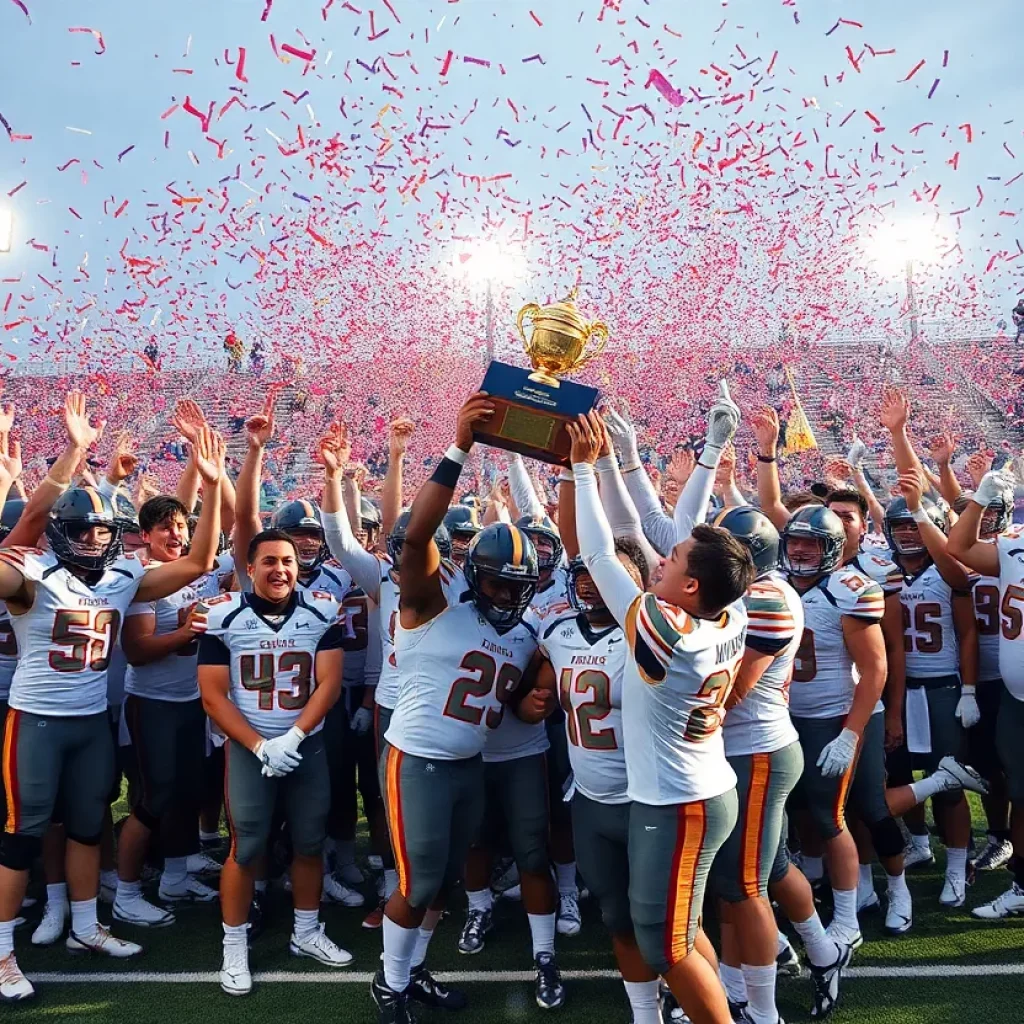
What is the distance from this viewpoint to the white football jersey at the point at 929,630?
527 cm

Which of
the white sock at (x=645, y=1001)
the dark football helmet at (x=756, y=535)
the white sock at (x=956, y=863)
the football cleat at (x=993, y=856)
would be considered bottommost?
the football cleat at (x=993, y=856)

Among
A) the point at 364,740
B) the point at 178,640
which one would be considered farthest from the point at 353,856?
the point at 178,640

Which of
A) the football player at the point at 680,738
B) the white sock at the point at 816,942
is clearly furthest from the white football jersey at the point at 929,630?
the football player at the point at 680,738

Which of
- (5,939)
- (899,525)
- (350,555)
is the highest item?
(899,525)

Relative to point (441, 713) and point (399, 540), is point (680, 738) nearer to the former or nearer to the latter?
point (441, 713)

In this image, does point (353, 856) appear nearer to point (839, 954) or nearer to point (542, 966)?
point (542, 966)

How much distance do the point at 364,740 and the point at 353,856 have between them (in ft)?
2.44

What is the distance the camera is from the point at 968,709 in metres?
5.20

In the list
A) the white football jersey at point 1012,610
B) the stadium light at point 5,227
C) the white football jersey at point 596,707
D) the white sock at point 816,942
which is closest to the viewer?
the white football jersey at point 596,707

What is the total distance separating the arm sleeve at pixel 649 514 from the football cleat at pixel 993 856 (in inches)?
121

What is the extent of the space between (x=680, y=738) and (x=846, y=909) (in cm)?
199

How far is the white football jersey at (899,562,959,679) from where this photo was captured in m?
5.27

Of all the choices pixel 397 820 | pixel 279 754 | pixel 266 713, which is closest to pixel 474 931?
pixel 397 820

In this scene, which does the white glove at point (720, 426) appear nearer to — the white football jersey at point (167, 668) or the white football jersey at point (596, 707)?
the white football jersey at point (596, 707)
